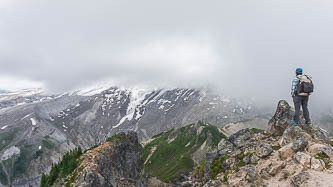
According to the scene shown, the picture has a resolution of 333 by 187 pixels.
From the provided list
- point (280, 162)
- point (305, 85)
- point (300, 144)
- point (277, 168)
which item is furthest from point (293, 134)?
point (305, 85)

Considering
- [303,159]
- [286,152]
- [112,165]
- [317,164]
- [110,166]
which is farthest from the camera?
[112,165]

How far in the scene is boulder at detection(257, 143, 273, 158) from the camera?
24711 millimetres

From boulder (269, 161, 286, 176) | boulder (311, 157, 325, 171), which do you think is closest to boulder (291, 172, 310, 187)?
boulder (311, 157, 325, 171)

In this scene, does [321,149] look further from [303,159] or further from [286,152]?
[286,152]

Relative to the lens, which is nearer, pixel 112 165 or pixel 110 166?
pixel 110 166

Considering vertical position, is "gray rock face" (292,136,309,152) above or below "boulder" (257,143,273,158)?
above

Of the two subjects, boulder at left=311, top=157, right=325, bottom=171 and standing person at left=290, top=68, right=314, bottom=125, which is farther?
standing person at left=290, top=68, right=314, bottom=125

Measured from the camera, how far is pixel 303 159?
832 inches

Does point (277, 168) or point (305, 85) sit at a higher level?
point (305, 85)

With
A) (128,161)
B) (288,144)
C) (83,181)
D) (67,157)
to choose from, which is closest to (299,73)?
(288,144)

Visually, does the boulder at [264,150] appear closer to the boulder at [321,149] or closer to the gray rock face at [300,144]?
the gray rock face at [300,144]

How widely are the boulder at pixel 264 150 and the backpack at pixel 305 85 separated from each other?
537 cm

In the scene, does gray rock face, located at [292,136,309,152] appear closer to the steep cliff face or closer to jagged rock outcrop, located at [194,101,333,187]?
jagged rock outcrop, located at [194,101,333,187]

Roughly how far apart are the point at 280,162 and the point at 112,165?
43.4 metres
